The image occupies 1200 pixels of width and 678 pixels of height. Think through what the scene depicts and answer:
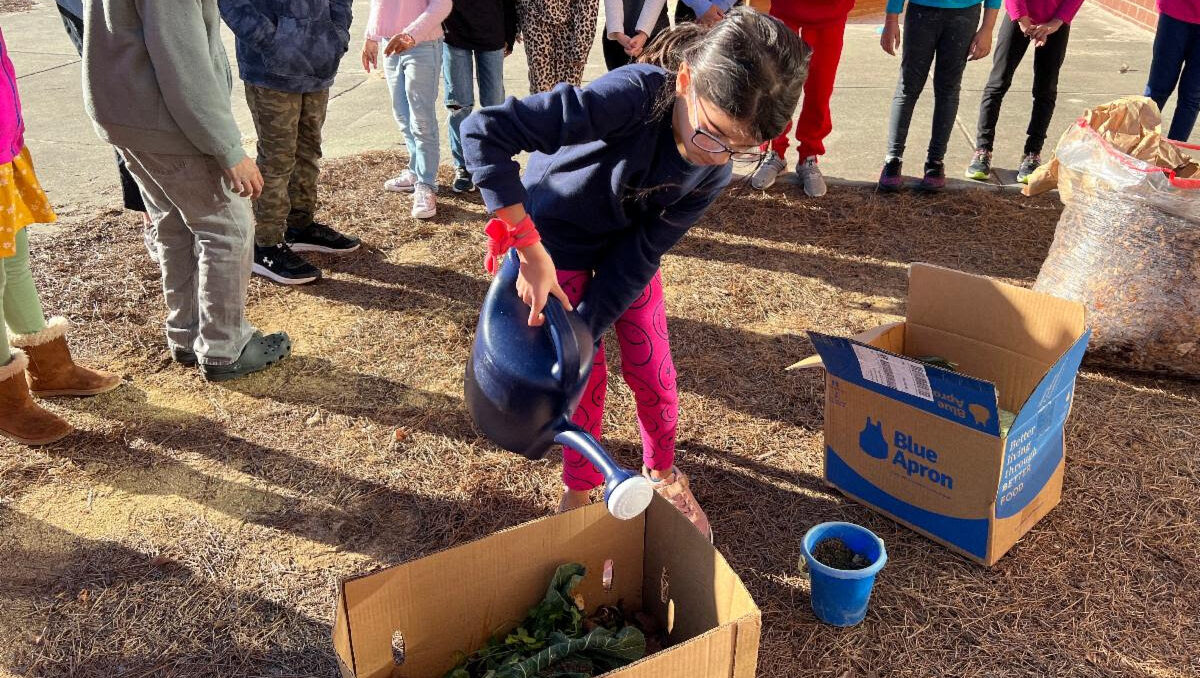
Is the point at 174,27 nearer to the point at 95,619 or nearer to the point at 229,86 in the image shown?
the point at 229,86

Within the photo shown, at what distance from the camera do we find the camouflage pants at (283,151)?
11.1 feet

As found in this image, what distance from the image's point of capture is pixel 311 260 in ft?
12.9

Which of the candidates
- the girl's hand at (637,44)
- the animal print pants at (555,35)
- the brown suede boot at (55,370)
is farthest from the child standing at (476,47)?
the brown suede boot at (55,370)

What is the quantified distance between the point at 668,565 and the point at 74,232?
11.6ft

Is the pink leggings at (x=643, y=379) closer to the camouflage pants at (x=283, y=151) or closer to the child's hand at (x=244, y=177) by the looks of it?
the child's hand at (x=244, y=177)

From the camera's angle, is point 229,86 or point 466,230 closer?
point 229,86

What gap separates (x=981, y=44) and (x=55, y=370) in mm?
4148

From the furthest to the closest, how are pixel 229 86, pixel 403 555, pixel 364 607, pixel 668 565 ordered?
pixel 229 86, pixel 403 555, pixel 668 565, pixel 364 607

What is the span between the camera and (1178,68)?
433 cm

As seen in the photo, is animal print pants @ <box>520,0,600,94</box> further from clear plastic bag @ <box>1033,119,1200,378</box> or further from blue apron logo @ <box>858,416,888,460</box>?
blue apron logo @ <box>858,416,888,460</box>

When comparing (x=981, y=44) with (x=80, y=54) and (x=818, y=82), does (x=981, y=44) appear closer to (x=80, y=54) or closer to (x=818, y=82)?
(x=818, y=82)

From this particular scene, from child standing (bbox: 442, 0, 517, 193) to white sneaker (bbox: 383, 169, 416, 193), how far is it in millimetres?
397

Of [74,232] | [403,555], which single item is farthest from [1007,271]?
[74,232]

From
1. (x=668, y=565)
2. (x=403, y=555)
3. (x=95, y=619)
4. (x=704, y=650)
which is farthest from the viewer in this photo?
(x=403, y=555)
